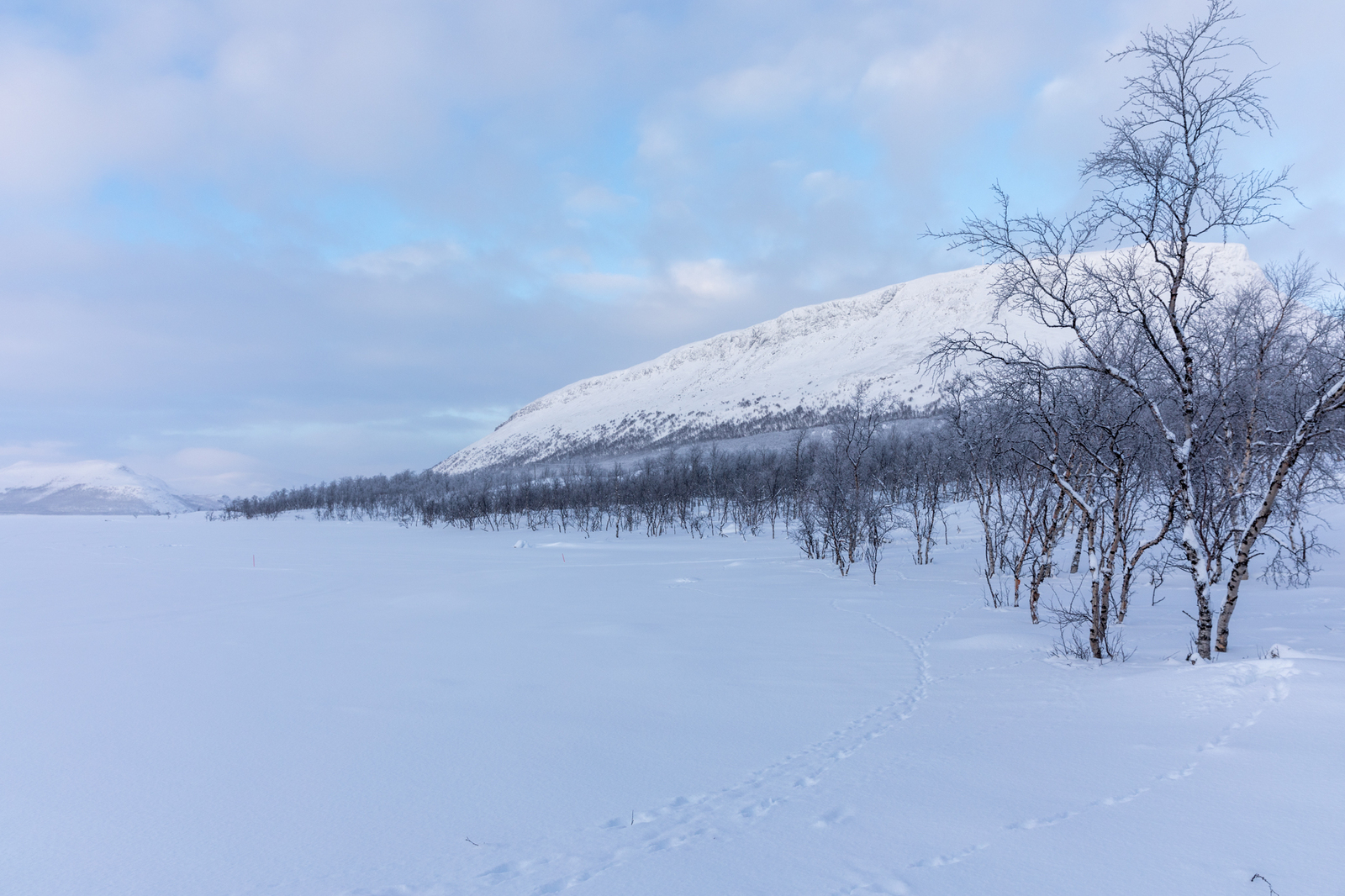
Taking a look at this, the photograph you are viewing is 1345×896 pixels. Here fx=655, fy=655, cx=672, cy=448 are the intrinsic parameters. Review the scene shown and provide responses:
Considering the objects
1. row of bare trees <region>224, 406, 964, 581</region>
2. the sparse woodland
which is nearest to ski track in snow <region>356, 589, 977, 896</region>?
the sparse woodland

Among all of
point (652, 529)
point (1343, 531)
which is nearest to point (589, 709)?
point (1343, 531)

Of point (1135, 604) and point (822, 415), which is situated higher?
point (822, 415)

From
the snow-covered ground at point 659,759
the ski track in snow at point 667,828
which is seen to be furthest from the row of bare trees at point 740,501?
the ski track in snow at point 667,828

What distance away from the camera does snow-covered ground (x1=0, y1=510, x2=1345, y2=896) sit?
3.68 meters

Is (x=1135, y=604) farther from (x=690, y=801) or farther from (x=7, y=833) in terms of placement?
(x=7, y=833)

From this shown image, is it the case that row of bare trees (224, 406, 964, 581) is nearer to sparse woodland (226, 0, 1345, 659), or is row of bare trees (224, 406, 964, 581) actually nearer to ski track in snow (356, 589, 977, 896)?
sparse woodland (226, 0, 1345, 659)

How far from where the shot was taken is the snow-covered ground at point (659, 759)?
3682 millimetres

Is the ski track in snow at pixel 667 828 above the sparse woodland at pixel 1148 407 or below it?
below

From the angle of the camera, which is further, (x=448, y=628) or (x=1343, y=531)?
(x=1343, y=531)

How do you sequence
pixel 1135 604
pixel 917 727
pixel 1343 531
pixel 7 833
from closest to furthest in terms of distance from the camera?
1. pixel 7 833
2. pixel 917 727
3. pixel 1135 604
4. pixel 1343 531

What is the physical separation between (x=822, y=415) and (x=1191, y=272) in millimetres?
160647

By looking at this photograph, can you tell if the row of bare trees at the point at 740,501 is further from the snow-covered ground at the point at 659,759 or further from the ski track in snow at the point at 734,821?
the ski track in snow at the point at 734,821

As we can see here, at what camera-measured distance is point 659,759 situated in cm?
540

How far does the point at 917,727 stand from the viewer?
6199 millimetres
